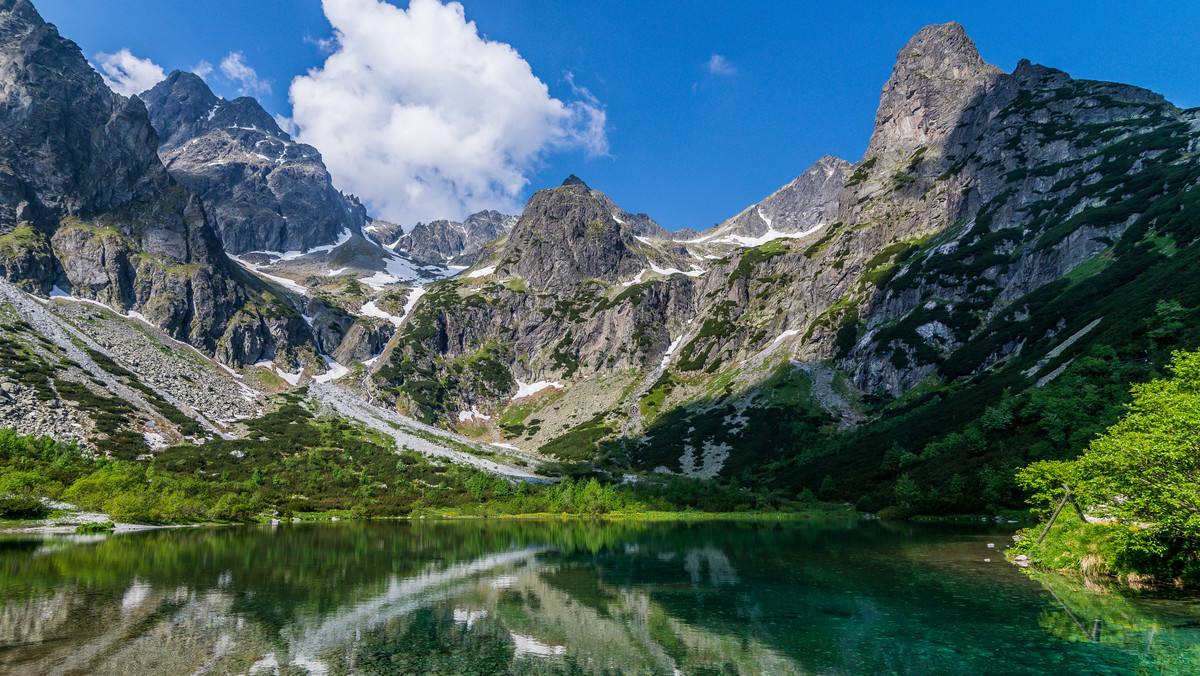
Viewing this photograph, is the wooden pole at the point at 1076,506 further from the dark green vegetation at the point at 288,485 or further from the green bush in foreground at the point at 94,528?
the green bush in foreground at the point at 94,528

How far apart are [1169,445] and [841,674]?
20061 mm

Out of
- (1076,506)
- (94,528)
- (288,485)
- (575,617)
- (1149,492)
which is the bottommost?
(94,528)

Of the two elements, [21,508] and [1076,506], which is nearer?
[1076,506]

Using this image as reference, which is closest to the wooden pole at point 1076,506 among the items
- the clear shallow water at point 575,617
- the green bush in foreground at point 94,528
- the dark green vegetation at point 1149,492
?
the dark green vegetation at point 1149,492

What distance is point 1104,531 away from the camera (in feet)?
117

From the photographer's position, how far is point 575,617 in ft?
96.8

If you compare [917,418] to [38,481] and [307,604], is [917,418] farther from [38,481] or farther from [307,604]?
[38,481]

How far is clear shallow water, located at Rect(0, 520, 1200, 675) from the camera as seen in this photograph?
2033 cm

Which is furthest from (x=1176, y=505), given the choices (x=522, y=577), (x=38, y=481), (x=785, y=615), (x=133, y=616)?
(x=38, y=481)

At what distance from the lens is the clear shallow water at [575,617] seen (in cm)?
2033

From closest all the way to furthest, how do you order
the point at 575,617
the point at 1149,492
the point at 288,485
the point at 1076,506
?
Answer: 1. the point at 1149,492
2. the point at 575,617
3. the point at 1076,506
4. the point at 288,485

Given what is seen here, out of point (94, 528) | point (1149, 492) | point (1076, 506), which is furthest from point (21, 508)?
point (1076, 506)

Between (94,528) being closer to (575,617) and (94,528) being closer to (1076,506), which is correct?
(575,617)

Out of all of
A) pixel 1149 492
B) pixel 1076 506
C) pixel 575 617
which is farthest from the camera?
pixel 1076 506
